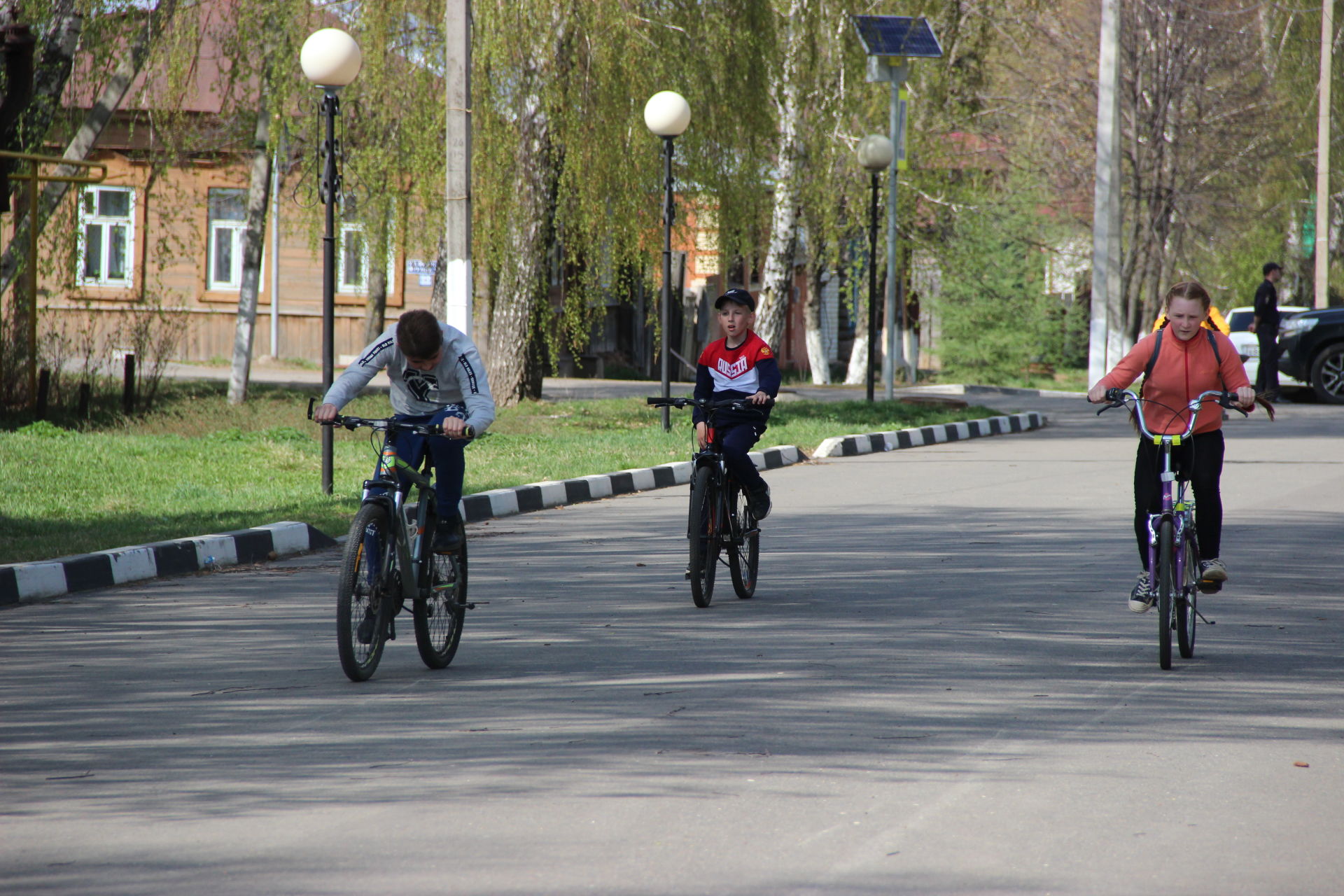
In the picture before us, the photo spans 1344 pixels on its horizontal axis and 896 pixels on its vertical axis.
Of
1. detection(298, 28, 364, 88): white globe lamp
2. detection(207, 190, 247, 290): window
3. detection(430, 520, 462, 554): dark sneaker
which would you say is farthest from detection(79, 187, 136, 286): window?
detection(430, 520, 462, 554): dark sneaker

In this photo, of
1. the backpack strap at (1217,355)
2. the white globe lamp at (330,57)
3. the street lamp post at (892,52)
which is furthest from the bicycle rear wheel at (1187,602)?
the street lamp post at (892,52)

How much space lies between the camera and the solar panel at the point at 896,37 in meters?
21.5

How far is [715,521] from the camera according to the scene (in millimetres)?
8398

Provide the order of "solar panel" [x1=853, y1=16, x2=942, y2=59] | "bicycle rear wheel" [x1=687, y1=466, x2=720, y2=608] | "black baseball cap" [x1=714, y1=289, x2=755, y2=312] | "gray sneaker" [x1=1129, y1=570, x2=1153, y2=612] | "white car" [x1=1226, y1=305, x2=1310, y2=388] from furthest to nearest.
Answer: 1. "white car" [x1=1226, y1=305, x2=1310, y2=388]
2. "solar panel" [x1=853, y1=16, x2=942, y2=59]
3. "black baseball cap" [x1=714, y1=289, x2=755, y2=312]
4. "bicycle rear wheel" [x1=687, y1=466, x2=720, y2=608]
5. "gray sneaker" [x1=1129, y1=570, x2=1153, y2=612]

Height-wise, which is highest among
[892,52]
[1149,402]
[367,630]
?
[892,52]

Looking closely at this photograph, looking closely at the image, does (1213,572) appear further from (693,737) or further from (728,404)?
(693,737)

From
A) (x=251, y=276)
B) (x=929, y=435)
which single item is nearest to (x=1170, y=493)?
(x=929, y=435)

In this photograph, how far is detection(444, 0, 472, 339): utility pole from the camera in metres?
14.9

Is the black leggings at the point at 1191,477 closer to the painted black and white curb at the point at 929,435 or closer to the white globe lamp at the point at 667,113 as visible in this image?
the white globe lamp at the point at 667,113

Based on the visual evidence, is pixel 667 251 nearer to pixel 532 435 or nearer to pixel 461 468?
pixel 532 435

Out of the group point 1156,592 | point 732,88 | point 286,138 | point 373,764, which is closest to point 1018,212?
point 732,88

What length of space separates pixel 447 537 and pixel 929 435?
1366cm

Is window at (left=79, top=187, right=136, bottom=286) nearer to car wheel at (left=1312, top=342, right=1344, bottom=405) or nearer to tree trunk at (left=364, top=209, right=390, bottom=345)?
tree trunk at (left=364, top=209, right=390, bottom=345)

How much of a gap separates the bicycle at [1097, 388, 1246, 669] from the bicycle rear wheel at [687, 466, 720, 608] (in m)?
2.16
